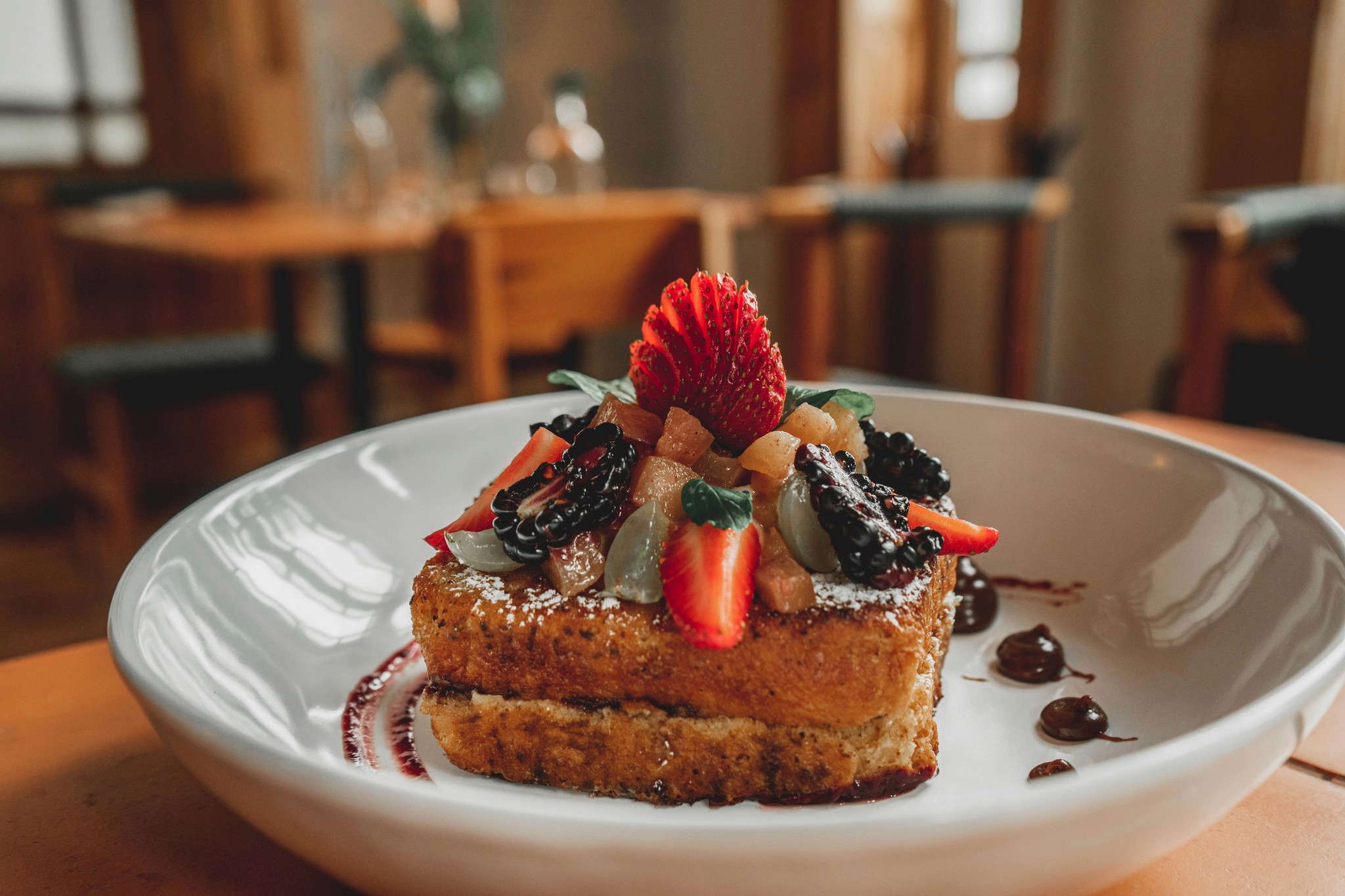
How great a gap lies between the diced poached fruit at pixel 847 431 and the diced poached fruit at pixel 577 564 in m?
0.22

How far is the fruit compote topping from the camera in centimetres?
62

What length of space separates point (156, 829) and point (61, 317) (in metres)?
3.63

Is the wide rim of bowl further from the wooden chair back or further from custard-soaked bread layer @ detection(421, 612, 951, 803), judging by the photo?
the wooden chair back

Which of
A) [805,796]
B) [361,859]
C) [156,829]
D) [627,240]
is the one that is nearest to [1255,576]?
[805,796]

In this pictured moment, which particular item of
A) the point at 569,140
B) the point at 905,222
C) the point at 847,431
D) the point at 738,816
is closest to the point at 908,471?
the point at 847,431

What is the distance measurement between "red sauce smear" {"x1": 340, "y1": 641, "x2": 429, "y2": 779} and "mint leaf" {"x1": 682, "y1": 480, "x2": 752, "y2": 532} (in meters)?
0.24

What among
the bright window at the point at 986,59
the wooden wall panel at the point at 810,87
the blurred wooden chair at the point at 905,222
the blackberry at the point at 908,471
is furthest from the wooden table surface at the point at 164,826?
the wooden wall panel at the point at 810,87

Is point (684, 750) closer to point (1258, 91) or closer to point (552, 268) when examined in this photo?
point (552, 268)

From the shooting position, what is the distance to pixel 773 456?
0.68m

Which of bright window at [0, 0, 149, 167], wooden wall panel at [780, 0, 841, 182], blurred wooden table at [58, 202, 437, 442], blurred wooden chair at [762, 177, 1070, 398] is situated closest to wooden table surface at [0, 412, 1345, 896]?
blurred wooden table at [58, 202, 437, 442]

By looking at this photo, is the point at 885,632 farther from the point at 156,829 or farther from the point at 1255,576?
the point at 156,829

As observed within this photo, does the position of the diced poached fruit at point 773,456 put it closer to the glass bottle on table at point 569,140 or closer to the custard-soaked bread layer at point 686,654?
the custard-soaked bread layer at point 686,654

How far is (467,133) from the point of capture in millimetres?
3545

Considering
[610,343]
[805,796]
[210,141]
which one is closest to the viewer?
[805,796]
